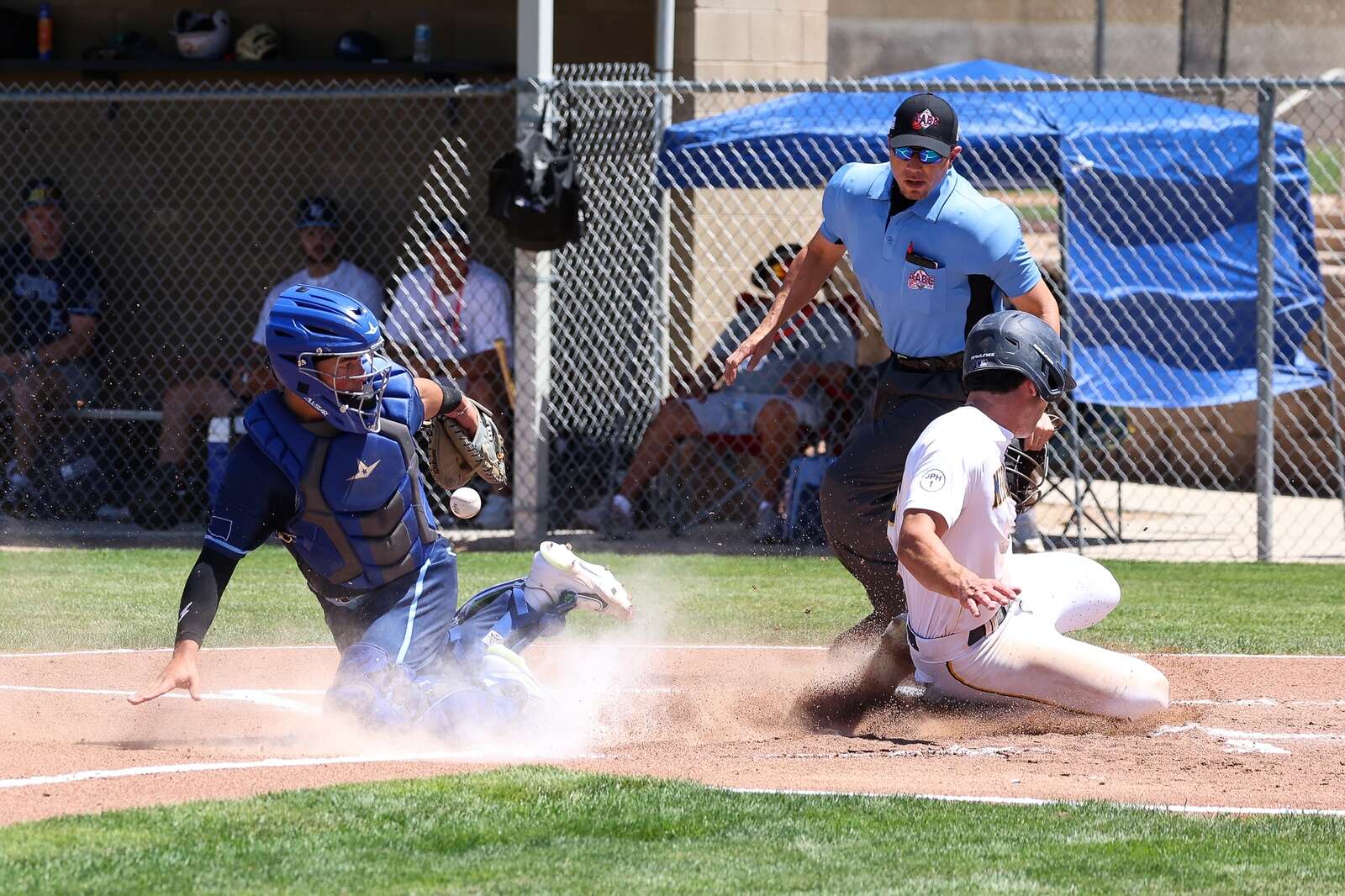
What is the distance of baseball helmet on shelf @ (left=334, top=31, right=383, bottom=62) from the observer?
12.9 meters

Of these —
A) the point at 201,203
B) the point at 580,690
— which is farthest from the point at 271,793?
the point at 201,203

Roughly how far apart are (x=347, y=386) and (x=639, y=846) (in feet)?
5.77

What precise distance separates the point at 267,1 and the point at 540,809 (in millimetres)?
9907

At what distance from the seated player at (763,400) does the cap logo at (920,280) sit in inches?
168

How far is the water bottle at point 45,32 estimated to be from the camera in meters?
13.3

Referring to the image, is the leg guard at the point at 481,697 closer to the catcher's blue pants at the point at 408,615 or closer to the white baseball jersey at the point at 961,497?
the catcher's blue pants at the point at 408,615

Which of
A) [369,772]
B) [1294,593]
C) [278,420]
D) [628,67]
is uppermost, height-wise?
[628,67]

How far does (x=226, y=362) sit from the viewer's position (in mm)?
12508

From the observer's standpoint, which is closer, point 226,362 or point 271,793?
point 271,793

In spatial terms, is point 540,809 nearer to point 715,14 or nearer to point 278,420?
point 278,420

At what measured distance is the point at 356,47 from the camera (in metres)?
12.9

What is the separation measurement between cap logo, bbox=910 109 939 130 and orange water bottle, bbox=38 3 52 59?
29.2ft

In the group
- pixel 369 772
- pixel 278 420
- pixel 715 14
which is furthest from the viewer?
pixel 715 14

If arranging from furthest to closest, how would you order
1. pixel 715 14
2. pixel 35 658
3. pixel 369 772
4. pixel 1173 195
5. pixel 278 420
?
pixel 715 14 → pixel 1173 195 → pixel 35 658 → pixel 278 420 → pixel 369 772
